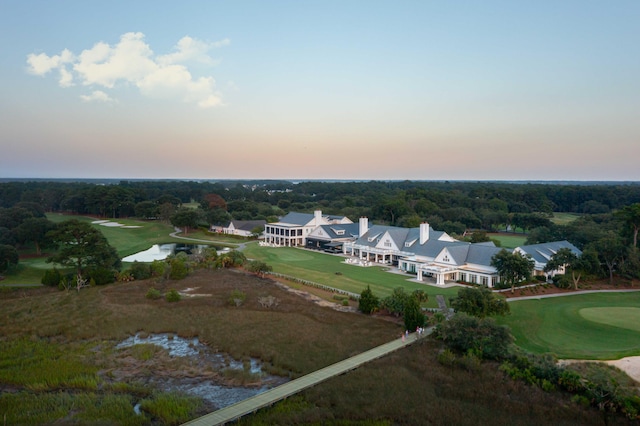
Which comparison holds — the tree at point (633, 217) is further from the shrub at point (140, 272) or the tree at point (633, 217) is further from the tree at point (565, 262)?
the shrub at point (140, 272)

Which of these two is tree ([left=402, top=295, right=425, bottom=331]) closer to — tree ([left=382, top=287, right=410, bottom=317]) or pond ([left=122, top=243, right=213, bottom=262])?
tree ([left=382, top=287, right=410, bottom=317])

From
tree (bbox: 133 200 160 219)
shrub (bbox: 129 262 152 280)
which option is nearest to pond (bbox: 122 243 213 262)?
shrub (bbox: 129 262 152 280)

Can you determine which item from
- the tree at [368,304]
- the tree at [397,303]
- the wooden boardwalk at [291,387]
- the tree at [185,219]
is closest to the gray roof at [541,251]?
the tree at [397,303]

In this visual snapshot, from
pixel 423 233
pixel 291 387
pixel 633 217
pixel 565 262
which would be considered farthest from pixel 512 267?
pixel 291 387

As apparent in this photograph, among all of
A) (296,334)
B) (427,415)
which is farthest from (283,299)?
(427,415)

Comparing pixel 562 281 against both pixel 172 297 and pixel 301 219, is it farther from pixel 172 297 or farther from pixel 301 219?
pixel 301 219

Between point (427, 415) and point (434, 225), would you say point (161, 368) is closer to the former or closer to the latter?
point (427, 415)

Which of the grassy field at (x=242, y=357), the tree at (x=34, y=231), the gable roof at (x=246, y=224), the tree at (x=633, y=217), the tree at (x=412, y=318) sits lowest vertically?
the grassy field at (x=242, y=357)
